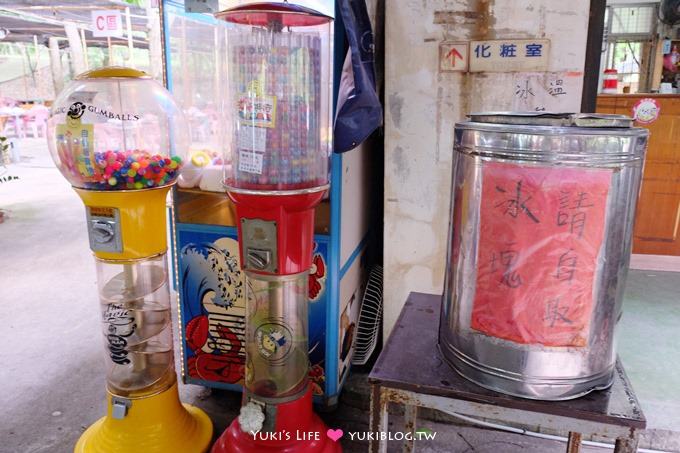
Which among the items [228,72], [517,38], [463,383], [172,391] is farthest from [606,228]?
[172,391]

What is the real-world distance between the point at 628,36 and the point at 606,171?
6.43 meters

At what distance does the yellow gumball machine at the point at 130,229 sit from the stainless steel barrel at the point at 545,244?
124cm

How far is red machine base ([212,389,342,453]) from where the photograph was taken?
1.99 metres

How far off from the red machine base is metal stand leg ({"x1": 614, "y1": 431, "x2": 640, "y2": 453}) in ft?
3.93

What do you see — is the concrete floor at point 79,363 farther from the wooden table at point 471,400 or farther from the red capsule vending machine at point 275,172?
the wooden table at point 471,400

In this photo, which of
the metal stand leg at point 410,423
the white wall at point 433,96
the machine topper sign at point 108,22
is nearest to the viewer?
the metal stand leg at point 410,423

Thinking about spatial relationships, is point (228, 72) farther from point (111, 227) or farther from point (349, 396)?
point (349, 396)

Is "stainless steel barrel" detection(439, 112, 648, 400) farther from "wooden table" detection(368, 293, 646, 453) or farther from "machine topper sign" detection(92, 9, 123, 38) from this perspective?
"machine topper sign" detection(92, 9, 123, 38)

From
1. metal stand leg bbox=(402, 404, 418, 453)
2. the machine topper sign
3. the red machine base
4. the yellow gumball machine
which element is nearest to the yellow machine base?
the yellow gumball machine

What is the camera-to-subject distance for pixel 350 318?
8.50 ft

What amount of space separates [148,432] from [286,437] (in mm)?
575

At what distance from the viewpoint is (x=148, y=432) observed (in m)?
2.11

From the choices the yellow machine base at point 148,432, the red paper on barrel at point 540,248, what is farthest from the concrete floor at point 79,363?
the red paper on barrel at point 540,248

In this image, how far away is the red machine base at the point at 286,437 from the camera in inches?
78.4
